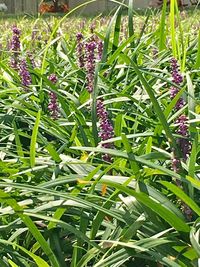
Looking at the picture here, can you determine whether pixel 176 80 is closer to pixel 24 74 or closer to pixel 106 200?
pixel 106 200

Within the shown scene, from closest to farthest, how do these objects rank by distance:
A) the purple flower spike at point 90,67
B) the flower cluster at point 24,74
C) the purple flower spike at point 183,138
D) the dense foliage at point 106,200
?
the dense foliage at point 106,200, the purple flower spike at point 183,138, the purple flower spike at point 90,67, the flower cluster at point 24,74

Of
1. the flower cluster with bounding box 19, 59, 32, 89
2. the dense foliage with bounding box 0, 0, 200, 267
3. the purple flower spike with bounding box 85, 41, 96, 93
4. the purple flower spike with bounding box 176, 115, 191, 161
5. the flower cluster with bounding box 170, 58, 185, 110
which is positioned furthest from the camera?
the flower cluster with bounding box 19, 59, 32, 89

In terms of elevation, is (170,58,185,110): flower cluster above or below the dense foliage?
above

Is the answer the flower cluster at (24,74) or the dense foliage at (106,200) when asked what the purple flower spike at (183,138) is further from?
the flower cluster at (24,74)

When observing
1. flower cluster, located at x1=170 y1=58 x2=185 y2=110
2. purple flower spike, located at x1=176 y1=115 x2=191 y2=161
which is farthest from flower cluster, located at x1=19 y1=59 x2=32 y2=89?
purple flower spike, located at x1=176 y1=115 x2=191 y2=161

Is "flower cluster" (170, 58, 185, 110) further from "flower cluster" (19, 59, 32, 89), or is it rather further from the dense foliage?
"flower cluster" (19, 59, 32, 89)

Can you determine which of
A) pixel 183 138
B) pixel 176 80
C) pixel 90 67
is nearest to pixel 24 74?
pixel 90 67

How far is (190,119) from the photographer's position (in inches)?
71.2

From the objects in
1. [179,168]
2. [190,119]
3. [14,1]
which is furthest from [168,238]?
[14,1]

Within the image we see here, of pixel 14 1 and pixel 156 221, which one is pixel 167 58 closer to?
pixel 156 221

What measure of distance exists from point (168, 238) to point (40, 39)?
355 centimetres

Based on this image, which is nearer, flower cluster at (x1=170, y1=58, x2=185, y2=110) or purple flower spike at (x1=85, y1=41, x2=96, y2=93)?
flower cluster at (x1=170, y1=58, x2=185, y2=110)

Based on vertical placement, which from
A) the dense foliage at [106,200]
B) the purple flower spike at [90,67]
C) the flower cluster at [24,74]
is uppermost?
the purple flower spike at [90,67]

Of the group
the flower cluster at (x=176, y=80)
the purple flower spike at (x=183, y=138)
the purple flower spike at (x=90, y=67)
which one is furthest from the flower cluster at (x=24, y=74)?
the purple flower spike at (x=183, y=138)
